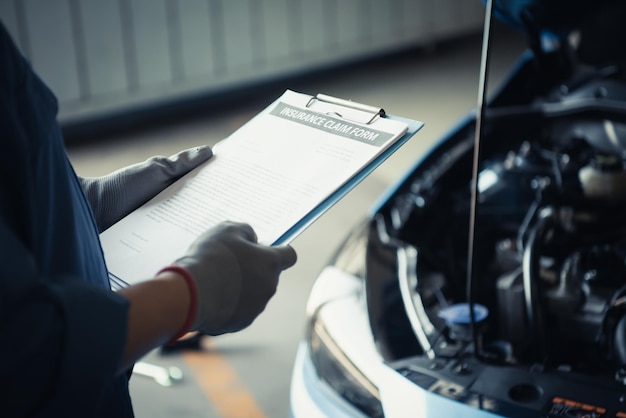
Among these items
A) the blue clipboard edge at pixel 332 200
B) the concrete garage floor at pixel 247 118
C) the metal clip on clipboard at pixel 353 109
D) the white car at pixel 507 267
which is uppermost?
the metal clip on clipboard at pixel 353 109

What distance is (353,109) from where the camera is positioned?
1336 mm

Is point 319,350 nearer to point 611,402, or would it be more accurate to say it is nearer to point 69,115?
point 611,402

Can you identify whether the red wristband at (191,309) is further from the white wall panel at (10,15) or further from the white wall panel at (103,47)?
the white wall panel at (103,47)

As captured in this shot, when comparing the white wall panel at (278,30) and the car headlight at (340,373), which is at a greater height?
the car headlight at (340,373)

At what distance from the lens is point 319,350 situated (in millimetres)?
1675

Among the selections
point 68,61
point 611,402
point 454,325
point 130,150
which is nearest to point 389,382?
point 454,325

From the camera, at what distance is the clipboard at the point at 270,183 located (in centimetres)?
119

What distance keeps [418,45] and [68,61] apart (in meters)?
3.40

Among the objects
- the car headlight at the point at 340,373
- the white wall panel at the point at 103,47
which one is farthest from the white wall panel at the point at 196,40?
the car headlight at the point at 340,373

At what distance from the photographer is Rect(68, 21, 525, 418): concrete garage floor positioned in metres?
2.57

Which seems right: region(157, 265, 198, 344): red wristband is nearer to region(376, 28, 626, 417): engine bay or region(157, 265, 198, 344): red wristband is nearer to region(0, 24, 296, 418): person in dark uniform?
region(0, 24, 296, 418): person in dark uniform

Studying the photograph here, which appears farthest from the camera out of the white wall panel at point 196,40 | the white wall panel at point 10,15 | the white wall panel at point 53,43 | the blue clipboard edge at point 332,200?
the white wall panel at point 196,40

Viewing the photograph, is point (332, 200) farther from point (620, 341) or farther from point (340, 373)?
point (620, 341)

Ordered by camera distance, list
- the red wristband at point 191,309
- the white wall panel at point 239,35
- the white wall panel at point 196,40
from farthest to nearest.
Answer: the white wall panel at point 239,35
the white wall panel at point 196,40
the red wristband at point 191,309
